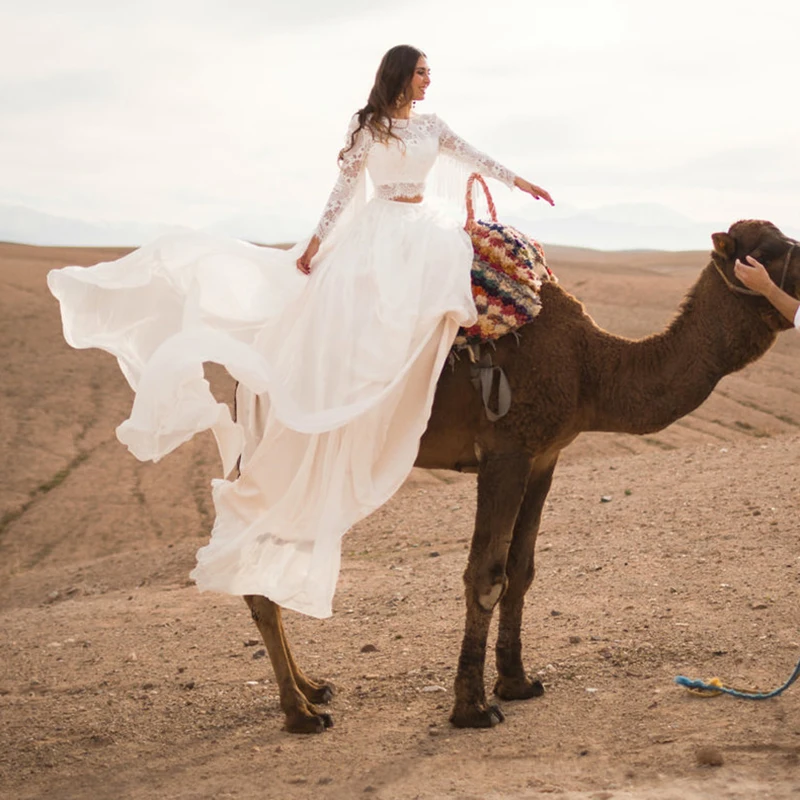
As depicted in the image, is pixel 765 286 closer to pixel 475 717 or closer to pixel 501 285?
pixel 501 285

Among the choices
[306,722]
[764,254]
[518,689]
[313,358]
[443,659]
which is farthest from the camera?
[443,659]

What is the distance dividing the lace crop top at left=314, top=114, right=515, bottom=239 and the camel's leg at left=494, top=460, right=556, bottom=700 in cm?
182

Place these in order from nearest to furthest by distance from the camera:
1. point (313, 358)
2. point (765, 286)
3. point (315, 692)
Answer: point (765, 286) < point (313, 358) < point (315, 692)

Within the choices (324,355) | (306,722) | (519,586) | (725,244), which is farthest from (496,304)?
(306,722)

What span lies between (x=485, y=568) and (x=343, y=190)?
2203 mm

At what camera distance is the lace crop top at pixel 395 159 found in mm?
6336

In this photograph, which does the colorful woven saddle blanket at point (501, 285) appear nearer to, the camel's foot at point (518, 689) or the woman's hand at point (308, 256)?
the woman's hand at point (308, 256)

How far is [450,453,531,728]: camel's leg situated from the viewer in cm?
620

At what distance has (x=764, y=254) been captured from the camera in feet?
20.1

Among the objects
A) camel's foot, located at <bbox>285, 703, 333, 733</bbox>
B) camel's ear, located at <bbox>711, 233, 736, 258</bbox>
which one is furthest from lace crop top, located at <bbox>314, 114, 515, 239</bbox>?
camel's foot, located at <bbox>285, 703, 333, 733</bbox>

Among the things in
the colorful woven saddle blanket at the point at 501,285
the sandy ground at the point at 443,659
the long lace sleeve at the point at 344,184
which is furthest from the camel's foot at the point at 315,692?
the long lace sleeve at the point at 344,184

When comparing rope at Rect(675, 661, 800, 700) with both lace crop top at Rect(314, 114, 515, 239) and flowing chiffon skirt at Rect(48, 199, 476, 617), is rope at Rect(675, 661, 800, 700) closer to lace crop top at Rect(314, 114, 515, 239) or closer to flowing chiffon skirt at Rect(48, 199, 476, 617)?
flowing chiffon skirt at Rect(48, 199, 476, 617)

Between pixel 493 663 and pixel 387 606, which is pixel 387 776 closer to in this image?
pixel 493 663

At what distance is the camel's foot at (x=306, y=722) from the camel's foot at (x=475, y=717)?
2.43ft
